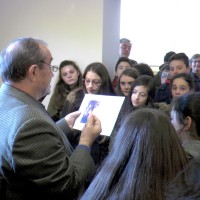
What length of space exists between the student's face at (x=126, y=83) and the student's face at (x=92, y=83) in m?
0.31

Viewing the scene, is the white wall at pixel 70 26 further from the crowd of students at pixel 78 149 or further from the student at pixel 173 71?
the crowd of students at pixel 78 149

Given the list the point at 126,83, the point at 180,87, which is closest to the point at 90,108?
the point at 126,83

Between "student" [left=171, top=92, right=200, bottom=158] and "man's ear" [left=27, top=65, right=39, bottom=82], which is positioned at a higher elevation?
"man's ear" [left=27, top=65, right=39, bottom=82]

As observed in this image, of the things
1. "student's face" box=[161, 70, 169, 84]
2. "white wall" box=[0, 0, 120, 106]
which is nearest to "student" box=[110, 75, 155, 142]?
"white wall" box=[0, 0, 120, 106]

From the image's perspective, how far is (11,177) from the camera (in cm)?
117

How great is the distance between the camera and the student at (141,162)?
84 cm

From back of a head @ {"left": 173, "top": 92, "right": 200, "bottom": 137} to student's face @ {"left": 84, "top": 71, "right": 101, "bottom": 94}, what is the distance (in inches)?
37.0

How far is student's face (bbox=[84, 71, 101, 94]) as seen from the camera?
254 cm

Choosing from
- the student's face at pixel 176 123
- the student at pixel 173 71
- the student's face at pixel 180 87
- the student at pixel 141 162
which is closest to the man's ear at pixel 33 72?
the student at pixel 141 162

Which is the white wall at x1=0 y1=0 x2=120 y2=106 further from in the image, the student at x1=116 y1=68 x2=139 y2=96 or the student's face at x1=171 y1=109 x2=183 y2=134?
the student's face at x1=171 y1=109 x2=183 y2=134

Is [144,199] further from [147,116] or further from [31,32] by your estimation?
[31,32]

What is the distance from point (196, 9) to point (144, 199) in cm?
603

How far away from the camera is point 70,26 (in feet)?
10.9

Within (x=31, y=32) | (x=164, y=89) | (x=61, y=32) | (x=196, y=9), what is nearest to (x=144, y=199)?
(x=164, y=89)
